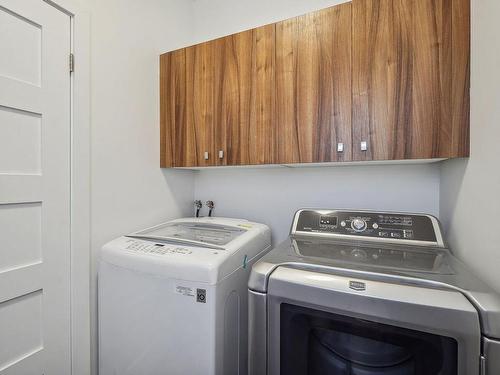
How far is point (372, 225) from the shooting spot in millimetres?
1211

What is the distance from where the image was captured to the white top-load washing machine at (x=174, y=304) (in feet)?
3.17

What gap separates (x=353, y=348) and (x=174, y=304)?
2.26 ft

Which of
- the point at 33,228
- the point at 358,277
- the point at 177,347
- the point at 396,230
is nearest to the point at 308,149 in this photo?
the point at 396,230

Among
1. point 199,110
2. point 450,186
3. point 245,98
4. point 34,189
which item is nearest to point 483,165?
point 450,186

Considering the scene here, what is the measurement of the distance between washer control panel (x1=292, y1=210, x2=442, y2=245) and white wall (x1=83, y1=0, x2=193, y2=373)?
981 millimetres

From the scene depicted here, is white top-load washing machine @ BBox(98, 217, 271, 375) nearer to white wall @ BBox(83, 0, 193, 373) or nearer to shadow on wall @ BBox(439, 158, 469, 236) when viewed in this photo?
white wall @ BBox(83, 0, 193, 373)

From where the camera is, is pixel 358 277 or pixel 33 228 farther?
pixel 33 228

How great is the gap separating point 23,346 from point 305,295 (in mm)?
1230

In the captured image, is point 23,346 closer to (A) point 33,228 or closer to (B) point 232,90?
(A) point 33,228

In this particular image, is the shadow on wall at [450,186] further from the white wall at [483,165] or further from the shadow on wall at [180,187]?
the shadow on wall at [180,187]

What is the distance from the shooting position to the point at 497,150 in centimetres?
75

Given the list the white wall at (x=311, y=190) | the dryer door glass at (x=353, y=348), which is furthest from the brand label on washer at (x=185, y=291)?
the white wall at (x=311, y=190)

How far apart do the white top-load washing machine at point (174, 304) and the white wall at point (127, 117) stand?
19 cm

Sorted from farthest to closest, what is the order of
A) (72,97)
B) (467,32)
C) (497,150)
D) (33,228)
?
(72,97) → (33,228) → (467,32) → (497,150)
